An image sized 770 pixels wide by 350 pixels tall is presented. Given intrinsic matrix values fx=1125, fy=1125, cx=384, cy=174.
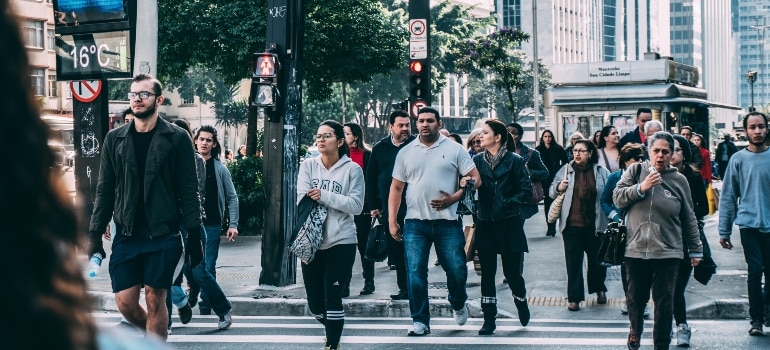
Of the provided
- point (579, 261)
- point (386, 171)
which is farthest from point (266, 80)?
point (579, 261)

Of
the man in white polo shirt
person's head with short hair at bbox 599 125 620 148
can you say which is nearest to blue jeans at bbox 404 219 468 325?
the man in white polo shirt

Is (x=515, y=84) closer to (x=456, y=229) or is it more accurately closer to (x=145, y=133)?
(x=456, y=229)

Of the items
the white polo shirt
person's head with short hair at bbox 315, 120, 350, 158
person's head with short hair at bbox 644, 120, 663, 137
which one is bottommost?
the white polo shirt

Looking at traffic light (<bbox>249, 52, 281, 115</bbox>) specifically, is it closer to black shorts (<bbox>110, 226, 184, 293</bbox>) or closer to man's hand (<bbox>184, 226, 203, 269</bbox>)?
man's hand (<bbox>184, 226, 203, 269</bbox>)

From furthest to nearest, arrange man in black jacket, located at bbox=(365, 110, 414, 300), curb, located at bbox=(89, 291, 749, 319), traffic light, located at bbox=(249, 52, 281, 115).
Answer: traffic light, located at bbox=(249, 52, 281, 115)
man in black jacket, located at bbox=(365, 110, 414, 300)
curb, located at bbox=(89, 291, 749, 319)

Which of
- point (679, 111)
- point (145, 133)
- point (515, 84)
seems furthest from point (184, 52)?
point (145, 133)

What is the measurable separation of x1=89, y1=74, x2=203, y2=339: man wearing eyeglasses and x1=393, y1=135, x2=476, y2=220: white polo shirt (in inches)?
102

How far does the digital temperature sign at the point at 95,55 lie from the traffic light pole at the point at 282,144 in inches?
57.9

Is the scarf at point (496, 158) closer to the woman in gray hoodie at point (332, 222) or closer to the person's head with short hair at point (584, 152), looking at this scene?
the person's head with short hair at point (584, 152)

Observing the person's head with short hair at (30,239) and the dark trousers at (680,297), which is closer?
the person's head with short hair at (30,239)

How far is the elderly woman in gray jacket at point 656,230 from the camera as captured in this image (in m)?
7.32

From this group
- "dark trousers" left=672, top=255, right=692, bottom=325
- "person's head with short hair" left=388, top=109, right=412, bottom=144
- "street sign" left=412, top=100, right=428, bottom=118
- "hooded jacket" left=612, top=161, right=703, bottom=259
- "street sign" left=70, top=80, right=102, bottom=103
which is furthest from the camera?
"street sign" left=412, top=100, right=428, bottom=118

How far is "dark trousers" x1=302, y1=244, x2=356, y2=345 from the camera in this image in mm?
7492

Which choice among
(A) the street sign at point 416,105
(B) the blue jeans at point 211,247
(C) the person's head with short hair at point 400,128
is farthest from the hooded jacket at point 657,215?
(A) the street sign at point 416,105
